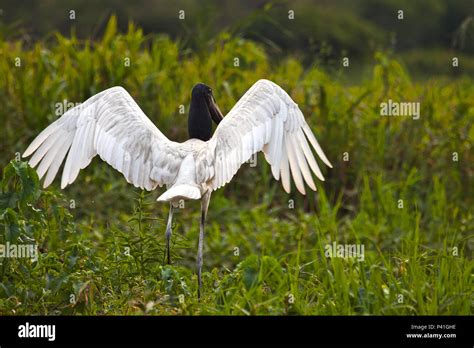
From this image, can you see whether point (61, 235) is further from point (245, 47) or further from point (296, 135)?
point (245, 47)

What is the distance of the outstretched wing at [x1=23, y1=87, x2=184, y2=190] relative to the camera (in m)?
6.42

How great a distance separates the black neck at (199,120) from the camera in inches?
275

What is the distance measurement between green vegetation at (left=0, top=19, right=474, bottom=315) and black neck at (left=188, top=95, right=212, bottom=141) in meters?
0.63

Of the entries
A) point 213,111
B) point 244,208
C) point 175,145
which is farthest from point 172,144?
point 244,208

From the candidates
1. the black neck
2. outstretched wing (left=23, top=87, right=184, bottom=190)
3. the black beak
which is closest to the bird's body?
outstretched wing (left=23, top=87, right=184, bottom=190)

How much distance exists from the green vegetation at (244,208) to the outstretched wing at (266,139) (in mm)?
459

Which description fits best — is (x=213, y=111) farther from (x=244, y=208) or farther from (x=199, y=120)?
(x=244, y=208)

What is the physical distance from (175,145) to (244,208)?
289 centimetres

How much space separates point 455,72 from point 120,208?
369 inches

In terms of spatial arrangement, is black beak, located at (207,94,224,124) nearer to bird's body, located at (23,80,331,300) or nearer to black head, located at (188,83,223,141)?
black head, located at (188,83,223,141)

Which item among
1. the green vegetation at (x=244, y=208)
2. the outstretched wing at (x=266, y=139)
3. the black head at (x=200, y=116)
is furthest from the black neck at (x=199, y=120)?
the green vegetation at (x=244, y=208)

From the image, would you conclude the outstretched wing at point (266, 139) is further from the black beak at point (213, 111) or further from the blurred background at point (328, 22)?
the blurred background at point (328, 22)

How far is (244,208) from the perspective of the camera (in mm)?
9312
